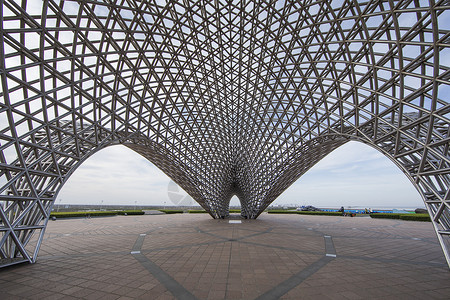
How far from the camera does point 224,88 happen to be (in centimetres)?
2816

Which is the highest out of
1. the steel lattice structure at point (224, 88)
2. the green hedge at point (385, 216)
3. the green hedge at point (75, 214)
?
the steel lattice structure at point (224, 88)

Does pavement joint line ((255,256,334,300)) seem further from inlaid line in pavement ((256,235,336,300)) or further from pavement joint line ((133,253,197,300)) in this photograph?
pavement joint line ((133,253,197,300))

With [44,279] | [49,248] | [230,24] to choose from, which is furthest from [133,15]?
[49,248]

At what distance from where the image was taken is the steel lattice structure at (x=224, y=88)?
11.6m

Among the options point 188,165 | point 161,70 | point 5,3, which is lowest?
point 188,165

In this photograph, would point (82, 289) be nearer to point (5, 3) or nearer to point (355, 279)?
point (355, 279)

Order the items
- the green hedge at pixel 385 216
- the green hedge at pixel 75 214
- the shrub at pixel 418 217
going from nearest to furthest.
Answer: the shrub at pixel 418 217, the green hedge at pixel 75 214, the green hedge at pixel 385 216

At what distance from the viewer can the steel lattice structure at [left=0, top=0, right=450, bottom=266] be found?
11617 millimetres

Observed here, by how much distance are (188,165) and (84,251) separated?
20802 mm

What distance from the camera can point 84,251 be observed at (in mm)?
14500

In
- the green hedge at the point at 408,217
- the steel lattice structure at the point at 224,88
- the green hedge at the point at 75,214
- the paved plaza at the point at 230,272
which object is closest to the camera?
the paved plaza at the point at 230,272

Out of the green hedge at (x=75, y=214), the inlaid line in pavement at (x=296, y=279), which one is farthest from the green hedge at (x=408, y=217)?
the green hedge at (x=75, y=214)

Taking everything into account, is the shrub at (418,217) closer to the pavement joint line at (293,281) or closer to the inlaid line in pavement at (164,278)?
the pavement joint line at (293,281)

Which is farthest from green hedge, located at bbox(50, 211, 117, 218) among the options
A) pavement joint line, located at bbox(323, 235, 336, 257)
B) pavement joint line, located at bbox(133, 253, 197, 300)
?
pavement joint line, located at bbox(323, 235, 336, 257)
